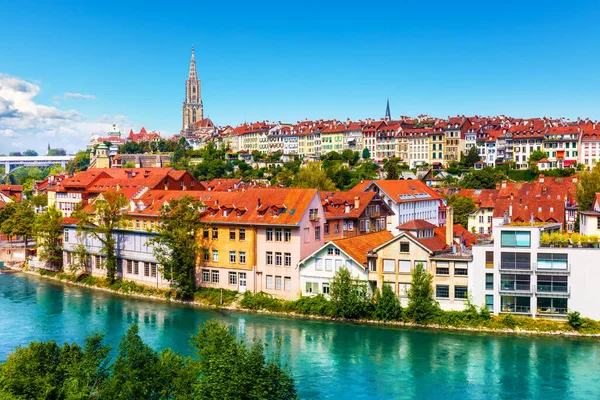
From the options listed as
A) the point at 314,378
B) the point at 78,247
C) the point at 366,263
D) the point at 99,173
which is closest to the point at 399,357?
the point at 314,378

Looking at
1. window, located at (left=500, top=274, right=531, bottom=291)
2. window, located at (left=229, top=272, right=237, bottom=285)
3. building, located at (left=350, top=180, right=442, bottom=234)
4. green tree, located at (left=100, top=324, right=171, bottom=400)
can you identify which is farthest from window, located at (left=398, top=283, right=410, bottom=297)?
building, located at (left=350, top=180, right=442, bottom=234)

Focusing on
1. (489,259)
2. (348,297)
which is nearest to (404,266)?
(348,297)

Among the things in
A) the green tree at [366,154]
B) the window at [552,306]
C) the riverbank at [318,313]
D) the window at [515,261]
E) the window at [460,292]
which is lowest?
the riverbank at [318,313]

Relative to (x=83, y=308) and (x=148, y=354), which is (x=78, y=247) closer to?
(x=83, y=308)

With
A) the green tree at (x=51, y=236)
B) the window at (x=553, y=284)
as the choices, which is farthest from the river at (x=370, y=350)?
the green tree at (x=51, y=236)

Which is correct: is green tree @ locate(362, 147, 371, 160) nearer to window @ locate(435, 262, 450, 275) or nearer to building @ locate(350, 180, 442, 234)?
building @ locate(350, 180, 442, 234)

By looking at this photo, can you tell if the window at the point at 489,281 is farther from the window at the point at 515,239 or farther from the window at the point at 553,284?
the window at the point at 553,284
